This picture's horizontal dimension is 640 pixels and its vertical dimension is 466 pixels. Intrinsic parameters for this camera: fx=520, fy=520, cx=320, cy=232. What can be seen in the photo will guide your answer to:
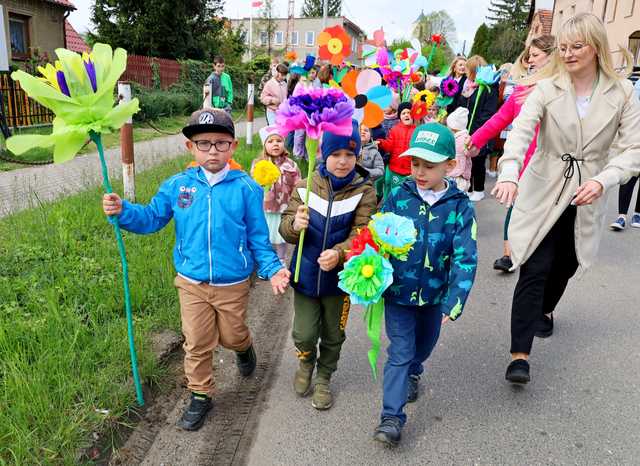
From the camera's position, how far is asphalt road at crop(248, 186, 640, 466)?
2.56 meters

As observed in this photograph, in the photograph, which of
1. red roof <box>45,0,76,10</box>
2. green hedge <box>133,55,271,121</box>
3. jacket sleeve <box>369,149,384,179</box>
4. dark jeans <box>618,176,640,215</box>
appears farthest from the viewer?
red roof <box>45,0,76,10</box>

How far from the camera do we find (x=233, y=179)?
2711mm

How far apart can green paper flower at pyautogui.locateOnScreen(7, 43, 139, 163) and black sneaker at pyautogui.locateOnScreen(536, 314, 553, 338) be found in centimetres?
318

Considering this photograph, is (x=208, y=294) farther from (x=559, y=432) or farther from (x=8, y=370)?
(x=559, y=432)

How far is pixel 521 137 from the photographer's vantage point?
2.82 meters

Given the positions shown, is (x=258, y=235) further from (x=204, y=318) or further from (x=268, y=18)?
(x=268, y=18)

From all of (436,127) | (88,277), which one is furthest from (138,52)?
(436,127)

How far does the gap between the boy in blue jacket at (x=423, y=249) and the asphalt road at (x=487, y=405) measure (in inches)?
Result: 10.2

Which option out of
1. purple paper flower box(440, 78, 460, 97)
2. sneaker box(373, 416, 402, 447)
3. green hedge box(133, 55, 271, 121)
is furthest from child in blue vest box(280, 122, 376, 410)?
green hedge box(133, 55, 271, 121)

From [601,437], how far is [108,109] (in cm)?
290

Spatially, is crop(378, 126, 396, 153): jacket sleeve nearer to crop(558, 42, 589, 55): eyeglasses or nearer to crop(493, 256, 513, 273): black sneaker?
crop(493, 256, 513, 273): black sneaker

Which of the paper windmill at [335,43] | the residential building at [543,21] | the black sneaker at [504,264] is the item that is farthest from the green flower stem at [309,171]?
the residential building at [543,21]

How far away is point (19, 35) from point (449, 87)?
16841 millimetres

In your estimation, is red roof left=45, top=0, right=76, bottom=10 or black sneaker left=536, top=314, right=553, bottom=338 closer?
black sneaker left=536, top=314, right=553, bottom=338
